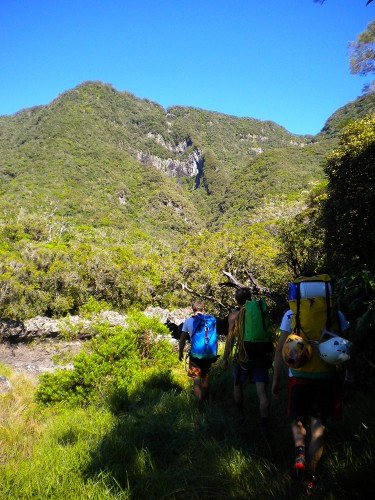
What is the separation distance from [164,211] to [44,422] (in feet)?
294

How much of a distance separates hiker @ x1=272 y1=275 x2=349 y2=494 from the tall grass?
0.21m

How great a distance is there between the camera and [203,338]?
3982 mm

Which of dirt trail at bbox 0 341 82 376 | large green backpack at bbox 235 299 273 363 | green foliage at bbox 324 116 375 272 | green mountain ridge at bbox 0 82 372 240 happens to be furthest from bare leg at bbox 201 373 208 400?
green mountain ridge at bbox 0 82 372 240

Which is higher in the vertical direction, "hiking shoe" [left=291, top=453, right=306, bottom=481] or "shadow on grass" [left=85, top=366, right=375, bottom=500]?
"hiking shoe" [left=291, top=453, right=306, bottom=481]

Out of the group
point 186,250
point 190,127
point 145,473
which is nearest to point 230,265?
point 186,250

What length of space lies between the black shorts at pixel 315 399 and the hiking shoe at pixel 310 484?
34cm

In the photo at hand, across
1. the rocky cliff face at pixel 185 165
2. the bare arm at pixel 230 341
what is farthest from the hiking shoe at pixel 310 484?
the rocky cliff face at pixel 185 165

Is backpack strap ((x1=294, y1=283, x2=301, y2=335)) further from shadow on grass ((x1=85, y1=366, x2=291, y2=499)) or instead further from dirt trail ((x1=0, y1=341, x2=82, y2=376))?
dirt trail ((x1=0, y1=341, x2=82, y2=376))

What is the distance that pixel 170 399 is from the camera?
168 inches

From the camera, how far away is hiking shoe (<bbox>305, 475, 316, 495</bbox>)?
1.82m

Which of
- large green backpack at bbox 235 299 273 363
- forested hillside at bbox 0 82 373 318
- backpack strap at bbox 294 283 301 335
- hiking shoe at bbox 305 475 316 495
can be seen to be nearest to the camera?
hiking shoe at bbox 305 475 316 495

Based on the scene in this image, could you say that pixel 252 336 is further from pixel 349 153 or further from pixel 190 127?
pixel 190 127

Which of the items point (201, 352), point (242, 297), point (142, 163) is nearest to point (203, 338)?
point (201, 352)

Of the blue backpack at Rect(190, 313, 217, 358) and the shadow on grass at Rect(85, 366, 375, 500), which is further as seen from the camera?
the blue backpack at Rect(190, 313, 217, 358)
